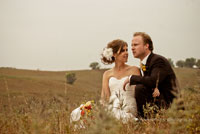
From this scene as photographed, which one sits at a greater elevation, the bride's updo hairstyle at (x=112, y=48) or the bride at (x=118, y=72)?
the bride's updo hairstyle at (x=112, y=48)

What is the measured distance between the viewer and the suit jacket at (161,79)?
15.8ft

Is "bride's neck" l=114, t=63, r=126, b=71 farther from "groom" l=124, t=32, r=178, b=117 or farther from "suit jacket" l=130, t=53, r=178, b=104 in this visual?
"suit jacket" l=130, t=53, r=178, b=104

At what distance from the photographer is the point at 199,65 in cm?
438

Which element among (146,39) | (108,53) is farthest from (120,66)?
(146,39)

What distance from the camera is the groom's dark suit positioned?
4816 mm

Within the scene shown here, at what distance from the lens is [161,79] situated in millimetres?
4906

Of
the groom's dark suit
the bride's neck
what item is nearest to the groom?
the groom's dark suit

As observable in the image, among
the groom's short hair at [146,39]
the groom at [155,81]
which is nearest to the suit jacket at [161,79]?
the groom at [155,81]

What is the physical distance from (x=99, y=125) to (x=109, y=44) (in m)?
5.14

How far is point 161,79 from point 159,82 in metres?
0.09

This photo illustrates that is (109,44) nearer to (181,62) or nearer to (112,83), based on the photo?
(112,83)

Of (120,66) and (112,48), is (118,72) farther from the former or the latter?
(112,48)

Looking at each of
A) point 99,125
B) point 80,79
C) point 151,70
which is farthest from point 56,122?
point 80,79

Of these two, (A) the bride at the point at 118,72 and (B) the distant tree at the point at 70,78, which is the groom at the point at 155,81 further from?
(B) the distant tree at the point at 70,78
